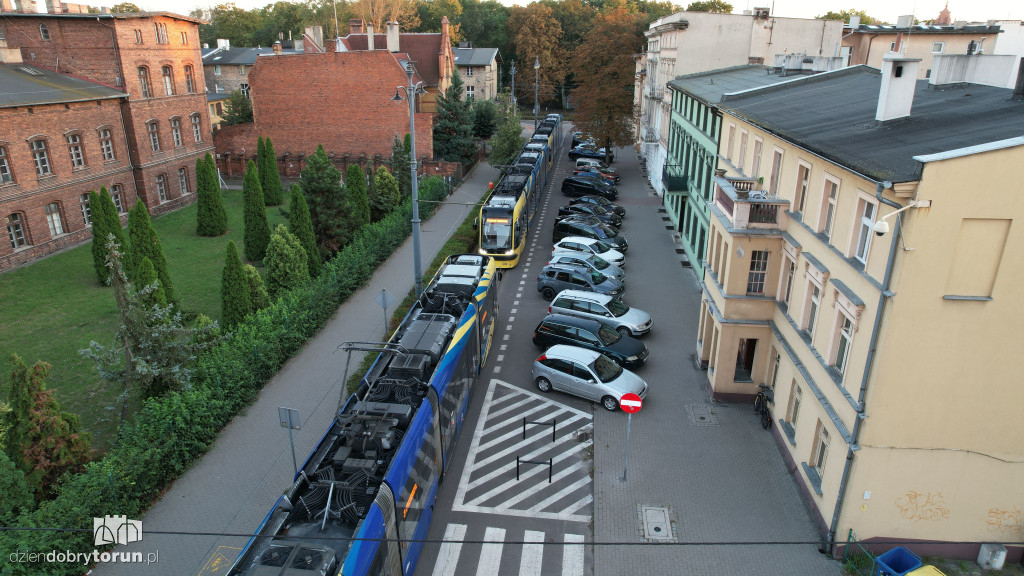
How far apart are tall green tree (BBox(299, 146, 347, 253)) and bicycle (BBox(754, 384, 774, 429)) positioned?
66.8 feet

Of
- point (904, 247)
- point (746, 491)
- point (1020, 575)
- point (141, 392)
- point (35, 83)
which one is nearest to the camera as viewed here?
point (904, 247)

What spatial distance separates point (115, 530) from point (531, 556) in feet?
27.4

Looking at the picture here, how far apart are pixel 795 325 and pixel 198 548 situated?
14.4 metres

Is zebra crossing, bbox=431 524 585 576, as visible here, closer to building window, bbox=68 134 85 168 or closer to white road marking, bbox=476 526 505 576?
white road marking, bbox=476 526 505 576

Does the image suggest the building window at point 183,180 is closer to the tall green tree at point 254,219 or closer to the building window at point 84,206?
the building window at point 84,206

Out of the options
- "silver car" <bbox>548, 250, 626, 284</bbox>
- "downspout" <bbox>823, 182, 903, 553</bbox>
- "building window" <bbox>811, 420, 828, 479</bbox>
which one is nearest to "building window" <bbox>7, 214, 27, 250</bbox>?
"silver car" <bbox>548, 250, 626, 284</bbox>

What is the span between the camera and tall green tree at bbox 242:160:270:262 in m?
30.1

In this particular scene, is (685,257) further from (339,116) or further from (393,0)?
(393,0)

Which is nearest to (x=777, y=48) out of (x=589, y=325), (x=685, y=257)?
(x=685, y=257)

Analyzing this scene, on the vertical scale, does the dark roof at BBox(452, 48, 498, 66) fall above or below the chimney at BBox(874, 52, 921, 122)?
above

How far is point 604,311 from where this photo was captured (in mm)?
23031

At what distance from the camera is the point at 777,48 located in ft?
128

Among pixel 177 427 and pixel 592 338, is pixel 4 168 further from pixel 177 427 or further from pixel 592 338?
pixel 592 338

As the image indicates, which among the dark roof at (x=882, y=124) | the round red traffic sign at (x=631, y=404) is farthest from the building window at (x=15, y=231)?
the dark roof at (x=882, y=124)
